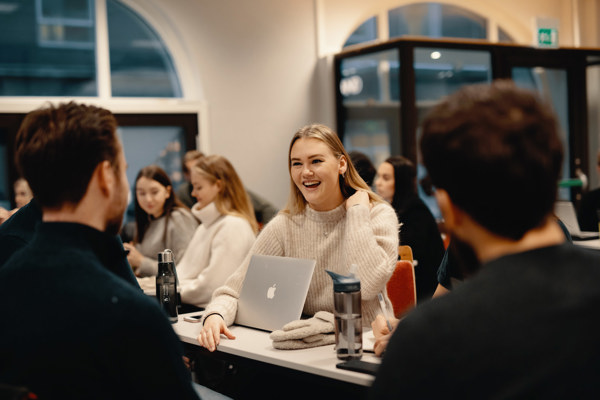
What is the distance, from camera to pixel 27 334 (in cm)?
112

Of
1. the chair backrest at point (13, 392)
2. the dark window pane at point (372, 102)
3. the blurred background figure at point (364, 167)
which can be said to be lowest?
the chair backrest at point (13, 392)

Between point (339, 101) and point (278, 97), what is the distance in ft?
2.14

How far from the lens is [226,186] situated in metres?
3.84

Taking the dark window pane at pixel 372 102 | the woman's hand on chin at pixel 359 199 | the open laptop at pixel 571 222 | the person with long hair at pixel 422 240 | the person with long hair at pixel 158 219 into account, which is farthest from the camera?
the dark window pane at pixel 372 102

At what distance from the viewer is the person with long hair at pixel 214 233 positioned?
354 centimetres

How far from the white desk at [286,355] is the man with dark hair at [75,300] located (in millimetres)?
683

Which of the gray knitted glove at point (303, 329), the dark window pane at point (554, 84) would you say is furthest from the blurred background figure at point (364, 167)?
the dark window pane at point (554, 84)

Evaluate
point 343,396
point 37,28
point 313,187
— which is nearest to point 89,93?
point 37,28

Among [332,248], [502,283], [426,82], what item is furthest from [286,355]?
[426,82]

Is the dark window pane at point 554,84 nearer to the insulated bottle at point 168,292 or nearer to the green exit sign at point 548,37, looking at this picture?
the green exit sign at point 548,37

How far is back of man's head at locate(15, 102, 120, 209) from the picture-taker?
4.07 ft

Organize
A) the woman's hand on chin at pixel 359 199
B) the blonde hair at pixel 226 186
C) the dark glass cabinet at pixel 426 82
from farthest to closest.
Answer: the dark glass cabinet at pixel 426 82 < the blonde hair at pixel 226 186 < the woman's hand on chin at pixel 359 199

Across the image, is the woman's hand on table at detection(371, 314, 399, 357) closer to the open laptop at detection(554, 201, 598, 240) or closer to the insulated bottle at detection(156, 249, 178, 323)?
the insulated bottle at detection(156, 249, 178, 323)

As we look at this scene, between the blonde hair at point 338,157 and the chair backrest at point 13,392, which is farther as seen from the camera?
the blonde hair at point 338,157
